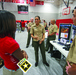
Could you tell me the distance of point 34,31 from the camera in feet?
6.53

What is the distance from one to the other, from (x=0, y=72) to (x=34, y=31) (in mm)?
1518

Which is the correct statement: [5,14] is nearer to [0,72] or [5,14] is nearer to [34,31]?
[34,31]

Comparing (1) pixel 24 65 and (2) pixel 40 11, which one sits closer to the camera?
(1) pixel 24 65

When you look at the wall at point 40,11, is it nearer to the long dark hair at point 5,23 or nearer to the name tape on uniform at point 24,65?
the long dark hair at point 5,23

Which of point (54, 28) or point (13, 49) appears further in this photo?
point (54, 28)

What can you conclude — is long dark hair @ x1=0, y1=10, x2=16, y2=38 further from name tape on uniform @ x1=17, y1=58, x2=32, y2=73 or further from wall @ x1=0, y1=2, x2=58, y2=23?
wall @ x1=0, y1=2, x2=58, y2=23

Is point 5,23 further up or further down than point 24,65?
further up

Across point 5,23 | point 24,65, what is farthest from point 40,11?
point 24,65

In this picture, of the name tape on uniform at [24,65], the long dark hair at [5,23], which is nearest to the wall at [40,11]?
the long dark hair at [5,23]

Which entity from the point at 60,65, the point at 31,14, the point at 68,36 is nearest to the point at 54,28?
the point at 68,36

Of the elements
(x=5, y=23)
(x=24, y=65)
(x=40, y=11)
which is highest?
(x=40, y=11)

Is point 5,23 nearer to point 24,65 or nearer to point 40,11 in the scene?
point 24,65

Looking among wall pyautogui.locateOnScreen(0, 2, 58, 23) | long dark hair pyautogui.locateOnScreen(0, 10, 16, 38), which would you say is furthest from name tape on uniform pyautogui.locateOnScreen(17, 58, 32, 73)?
wall pyautogui.locateOnScreen(0, 2, 58, 23)

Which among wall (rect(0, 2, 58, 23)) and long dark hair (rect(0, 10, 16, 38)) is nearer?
long dark hair (rect(0, 10, 16, 38))
